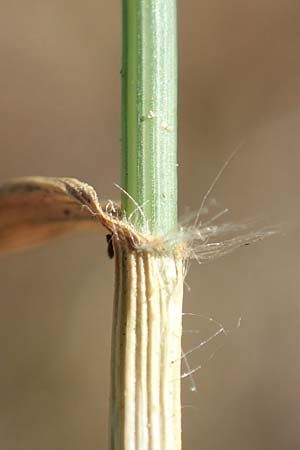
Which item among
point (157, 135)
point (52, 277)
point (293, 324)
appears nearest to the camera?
point (157, 135)

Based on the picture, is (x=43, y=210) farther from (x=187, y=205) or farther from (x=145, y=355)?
(x=187, y=205)

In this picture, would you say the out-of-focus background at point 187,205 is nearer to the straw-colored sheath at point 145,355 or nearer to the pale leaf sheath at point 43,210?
the pale leaf sheath at point 43,210

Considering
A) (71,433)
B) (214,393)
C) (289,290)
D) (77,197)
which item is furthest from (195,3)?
(77,197)

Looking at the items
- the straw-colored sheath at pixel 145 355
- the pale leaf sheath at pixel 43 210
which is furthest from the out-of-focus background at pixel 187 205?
the straw-colored sheath at pixel 145 355

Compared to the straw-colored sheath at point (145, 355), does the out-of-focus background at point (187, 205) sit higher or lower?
higher

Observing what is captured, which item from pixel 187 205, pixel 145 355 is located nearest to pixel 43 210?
pixel 145 355

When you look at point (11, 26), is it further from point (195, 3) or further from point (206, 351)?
point (206, 351)
